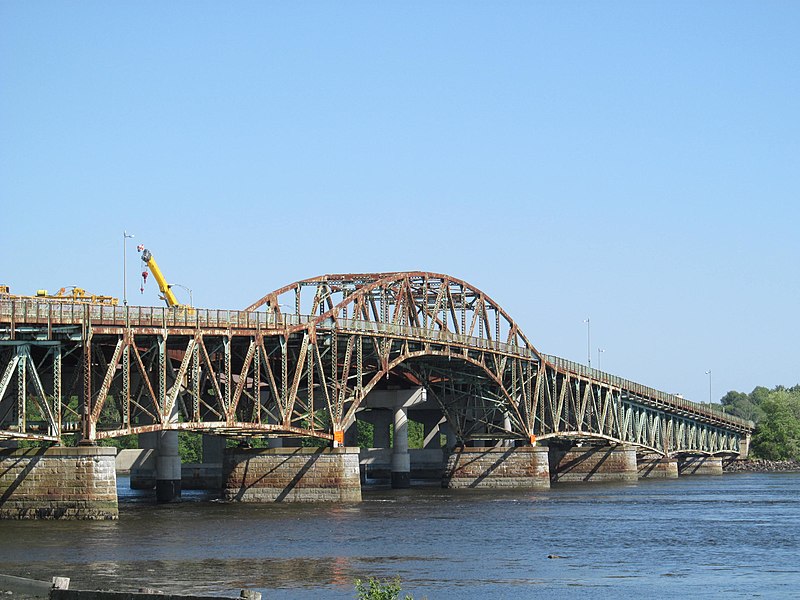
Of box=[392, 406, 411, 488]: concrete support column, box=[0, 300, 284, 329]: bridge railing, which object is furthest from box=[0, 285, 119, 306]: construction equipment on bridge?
box=[392, 406, 411, 488]: concrete support column

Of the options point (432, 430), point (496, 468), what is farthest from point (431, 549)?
point (432, 430)

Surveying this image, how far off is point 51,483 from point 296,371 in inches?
1142

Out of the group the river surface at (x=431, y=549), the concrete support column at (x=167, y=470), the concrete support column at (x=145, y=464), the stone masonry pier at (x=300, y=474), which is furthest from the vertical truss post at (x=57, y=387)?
the concrete support column at (x=145, y=464)

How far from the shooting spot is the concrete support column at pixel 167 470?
397ft

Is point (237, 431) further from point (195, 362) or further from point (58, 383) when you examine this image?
point (58, 383)

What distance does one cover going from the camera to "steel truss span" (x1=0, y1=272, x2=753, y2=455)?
286ft

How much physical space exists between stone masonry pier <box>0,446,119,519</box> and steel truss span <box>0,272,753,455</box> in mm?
1840

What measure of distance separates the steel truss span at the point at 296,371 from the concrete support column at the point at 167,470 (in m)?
2.93

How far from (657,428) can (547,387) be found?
44.3 m

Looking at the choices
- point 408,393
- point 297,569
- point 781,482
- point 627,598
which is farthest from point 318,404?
point 627,598

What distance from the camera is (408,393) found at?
527ft

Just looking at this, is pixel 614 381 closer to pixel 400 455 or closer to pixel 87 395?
pixel 400 455

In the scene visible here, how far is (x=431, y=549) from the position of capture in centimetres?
7412

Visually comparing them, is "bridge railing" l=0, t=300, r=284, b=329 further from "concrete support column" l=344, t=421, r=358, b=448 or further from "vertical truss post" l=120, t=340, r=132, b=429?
"concrete support column" l=344, t=421, r=358, b=448
